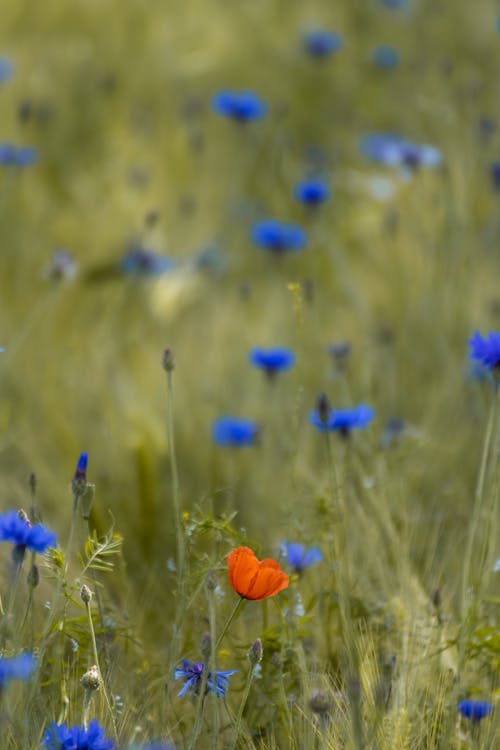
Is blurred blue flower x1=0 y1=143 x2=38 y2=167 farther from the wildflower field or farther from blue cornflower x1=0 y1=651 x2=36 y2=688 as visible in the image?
blue cornflower x1=0 y1=651 x2=36 y2=688

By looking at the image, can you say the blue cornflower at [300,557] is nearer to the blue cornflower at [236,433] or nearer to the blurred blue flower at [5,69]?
the blue cornflower at [236,433]

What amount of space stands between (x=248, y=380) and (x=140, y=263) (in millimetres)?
363

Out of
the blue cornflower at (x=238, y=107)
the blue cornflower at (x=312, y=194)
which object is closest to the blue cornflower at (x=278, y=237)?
the blue cornflower at (x=312, y=194)

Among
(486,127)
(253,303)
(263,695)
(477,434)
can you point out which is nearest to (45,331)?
(253,303)

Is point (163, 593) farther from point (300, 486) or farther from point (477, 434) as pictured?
point (477, 434)

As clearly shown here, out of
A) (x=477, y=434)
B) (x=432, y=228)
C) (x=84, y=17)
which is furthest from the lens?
(x=84, y=17)

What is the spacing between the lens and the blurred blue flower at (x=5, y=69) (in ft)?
8.54

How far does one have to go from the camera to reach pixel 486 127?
2.18 metres

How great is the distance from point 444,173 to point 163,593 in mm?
1064

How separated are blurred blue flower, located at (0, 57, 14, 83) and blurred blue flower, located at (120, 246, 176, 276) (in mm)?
785

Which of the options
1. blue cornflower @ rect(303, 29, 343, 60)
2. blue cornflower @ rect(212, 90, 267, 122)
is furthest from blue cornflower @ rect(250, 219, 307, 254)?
blue cornflower @ rect(303, 29, 343, 60)

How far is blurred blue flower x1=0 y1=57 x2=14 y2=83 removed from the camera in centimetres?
260

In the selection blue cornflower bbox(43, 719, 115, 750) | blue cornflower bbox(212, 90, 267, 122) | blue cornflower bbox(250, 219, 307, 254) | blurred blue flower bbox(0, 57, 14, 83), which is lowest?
blue cornflower bbox(43, 719, 115, 750)

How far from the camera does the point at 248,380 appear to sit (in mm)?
1790
